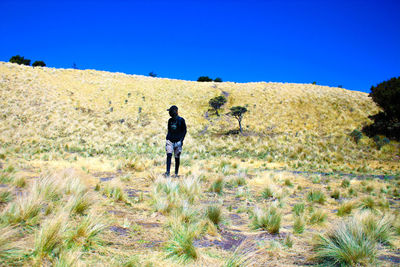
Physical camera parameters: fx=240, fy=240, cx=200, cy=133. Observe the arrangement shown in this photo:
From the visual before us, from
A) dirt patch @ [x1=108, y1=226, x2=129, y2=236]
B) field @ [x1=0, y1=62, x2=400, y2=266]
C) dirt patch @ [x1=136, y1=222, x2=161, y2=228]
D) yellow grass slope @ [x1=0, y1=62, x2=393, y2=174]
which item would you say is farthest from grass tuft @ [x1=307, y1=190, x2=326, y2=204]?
yellow grass slope @ [x1=0, y1=62, x2=393, y2=174]

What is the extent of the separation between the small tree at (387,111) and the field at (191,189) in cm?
191

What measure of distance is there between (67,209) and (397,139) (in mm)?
28107

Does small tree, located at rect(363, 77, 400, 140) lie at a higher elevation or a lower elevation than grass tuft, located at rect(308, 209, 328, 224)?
higher

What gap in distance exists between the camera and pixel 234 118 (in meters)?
32.6

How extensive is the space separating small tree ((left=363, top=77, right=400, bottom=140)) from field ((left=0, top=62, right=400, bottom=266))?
6.27ft

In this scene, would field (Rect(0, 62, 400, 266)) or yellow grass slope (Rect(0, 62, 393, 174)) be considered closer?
field (Rect(0, 62, 400, 266))

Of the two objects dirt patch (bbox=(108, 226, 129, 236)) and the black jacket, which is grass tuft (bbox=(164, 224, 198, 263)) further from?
the black jacket

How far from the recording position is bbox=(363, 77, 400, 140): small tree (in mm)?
23617

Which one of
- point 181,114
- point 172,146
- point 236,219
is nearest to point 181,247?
point 236,219

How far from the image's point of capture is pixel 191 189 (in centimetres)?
594

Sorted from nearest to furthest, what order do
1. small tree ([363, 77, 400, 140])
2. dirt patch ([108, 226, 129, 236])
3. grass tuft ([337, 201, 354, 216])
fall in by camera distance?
dirt patch ([108, 226, 129, 236]), grass tuft ([337, 201, 354, 216]), small tree ([363, 77, 400, 140])

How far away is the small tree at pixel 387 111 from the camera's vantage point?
23617 millimetres

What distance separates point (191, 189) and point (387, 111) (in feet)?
90.7

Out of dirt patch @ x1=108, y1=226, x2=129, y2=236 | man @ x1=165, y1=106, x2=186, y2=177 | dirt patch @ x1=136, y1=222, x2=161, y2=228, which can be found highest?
man @ x1=165, y1=106, x2=186, y2=177
